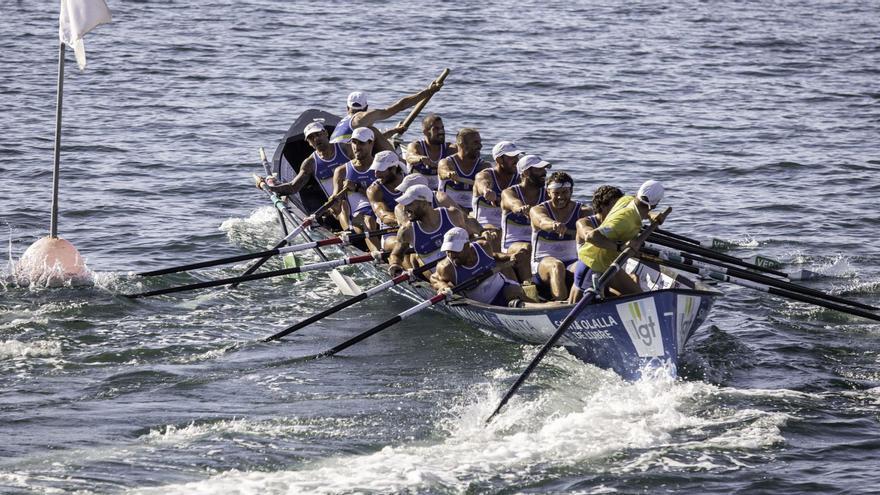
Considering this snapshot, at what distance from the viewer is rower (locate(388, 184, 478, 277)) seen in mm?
14734

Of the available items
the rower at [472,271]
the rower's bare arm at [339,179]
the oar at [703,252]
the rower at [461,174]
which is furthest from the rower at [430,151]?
the oar at [703,252]

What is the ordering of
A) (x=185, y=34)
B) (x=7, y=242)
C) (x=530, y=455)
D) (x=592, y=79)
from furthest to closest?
(x=185, y=34) < (x=592, y=79) < (x=7, y=242) < (x=530, y=455)

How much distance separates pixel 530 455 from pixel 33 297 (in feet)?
25.6

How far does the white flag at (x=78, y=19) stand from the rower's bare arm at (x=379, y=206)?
→ 4010 mm

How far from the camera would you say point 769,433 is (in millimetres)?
12008

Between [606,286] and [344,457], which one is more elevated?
[606,286]

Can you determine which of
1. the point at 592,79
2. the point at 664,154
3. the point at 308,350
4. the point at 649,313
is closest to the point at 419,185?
the point at 308,350

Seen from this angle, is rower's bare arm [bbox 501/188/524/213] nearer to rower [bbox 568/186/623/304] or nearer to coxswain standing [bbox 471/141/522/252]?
coxswain standing [bbox 471/141/522/252]

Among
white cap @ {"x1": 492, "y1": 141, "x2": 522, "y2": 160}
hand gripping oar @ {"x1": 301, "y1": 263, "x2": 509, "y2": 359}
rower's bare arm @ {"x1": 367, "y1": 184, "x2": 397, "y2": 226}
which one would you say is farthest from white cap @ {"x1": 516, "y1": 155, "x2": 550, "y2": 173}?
rower's bare arm @ {"x1": 367, "y1": 184, "x2": 397, "y2": 226}

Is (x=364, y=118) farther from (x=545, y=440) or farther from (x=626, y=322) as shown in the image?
(x=545, y=440)

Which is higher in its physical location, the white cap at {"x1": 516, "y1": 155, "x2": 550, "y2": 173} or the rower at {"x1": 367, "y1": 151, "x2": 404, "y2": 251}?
the white cap at {"x1": 516, "y1": 155, "x2": 550, "y2": 173}

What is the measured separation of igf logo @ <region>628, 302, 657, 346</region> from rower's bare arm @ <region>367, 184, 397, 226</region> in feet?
14.7

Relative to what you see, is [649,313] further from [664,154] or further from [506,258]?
[664,154]

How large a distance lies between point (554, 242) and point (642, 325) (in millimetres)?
2271
